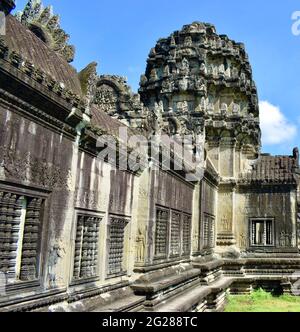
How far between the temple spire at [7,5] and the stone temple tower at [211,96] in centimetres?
1198

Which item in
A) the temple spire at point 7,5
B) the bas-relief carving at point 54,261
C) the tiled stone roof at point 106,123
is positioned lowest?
the bas-relief carving at point 54,261

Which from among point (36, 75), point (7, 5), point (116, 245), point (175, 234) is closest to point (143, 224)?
point (116, 245)

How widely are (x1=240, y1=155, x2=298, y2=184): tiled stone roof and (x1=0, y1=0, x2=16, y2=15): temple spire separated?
14830mm

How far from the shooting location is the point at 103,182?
783cm

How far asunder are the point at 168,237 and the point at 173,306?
76.8 inches

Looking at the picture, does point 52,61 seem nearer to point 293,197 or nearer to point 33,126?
point 33,126

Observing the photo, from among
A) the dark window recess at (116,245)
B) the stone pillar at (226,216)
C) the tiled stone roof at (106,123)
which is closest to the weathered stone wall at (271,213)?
the stone pillar at (226,216)

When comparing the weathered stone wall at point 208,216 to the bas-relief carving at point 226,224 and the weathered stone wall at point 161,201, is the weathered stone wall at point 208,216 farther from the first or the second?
the weathered stone wall at point 161,201

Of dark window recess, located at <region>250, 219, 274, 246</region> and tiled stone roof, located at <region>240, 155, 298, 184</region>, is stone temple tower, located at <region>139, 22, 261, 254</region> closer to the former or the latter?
tiled stone roof, located at <region>240, 155, 298, 184</region>

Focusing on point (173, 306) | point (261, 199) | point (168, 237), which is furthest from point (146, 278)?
point (261, 199)

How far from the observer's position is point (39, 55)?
6.59 meters

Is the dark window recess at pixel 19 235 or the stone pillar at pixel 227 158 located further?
the stone pillar at pixel 227 158

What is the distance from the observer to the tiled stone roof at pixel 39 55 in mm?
6031

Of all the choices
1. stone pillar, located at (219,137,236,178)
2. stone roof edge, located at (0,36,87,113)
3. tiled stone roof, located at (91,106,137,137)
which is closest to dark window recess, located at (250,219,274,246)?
stone pillar, located at (219,137,236,178)
